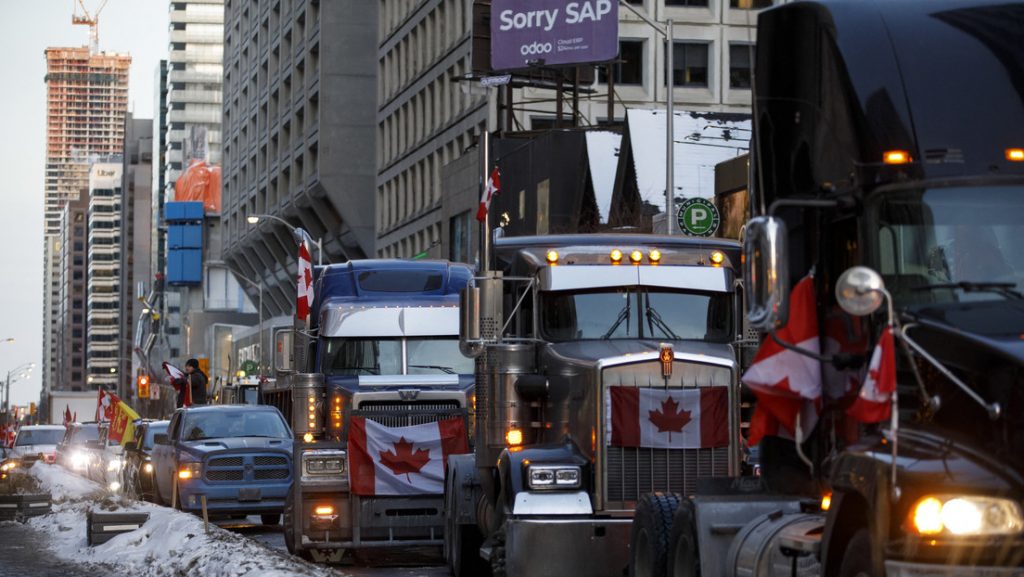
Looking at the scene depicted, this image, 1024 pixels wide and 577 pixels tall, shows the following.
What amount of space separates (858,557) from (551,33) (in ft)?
178

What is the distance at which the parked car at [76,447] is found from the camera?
5223 centimetres

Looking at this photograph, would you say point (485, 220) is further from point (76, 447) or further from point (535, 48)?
point (535, 48)

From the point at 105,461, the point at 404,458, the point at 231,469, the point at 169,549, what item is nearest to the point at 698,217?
the point at 231,469

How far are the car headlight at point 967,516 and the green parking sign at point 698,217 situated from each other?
1199 inches

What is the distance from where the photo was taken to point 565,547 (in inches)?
557

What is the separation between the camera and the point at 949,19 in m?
10.0

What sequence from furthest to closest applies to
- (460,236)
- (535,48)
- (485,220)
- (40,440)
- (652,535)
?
(460,236), (40,440), (535,48), (485,220), (652,535)

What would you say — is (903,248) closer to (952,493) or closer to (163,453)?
(952,493)

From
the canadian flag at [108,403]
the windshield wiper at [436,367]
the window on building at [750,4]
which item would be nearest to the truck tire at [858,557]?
the windshield wiper at [436,367]

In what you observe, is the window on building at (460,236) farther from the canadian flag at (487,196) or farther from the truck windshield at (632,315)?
the truck windshield at (632,315)

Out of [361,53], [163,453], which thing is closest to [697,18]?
[361,53]

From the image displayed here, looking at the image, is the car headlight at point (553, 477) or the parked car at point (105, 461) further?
the parked car at point (105, 461)

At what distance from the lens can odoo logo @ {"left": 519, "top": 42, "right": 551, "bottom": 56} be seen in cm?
6244

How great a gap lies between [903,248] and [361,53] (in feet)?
307
